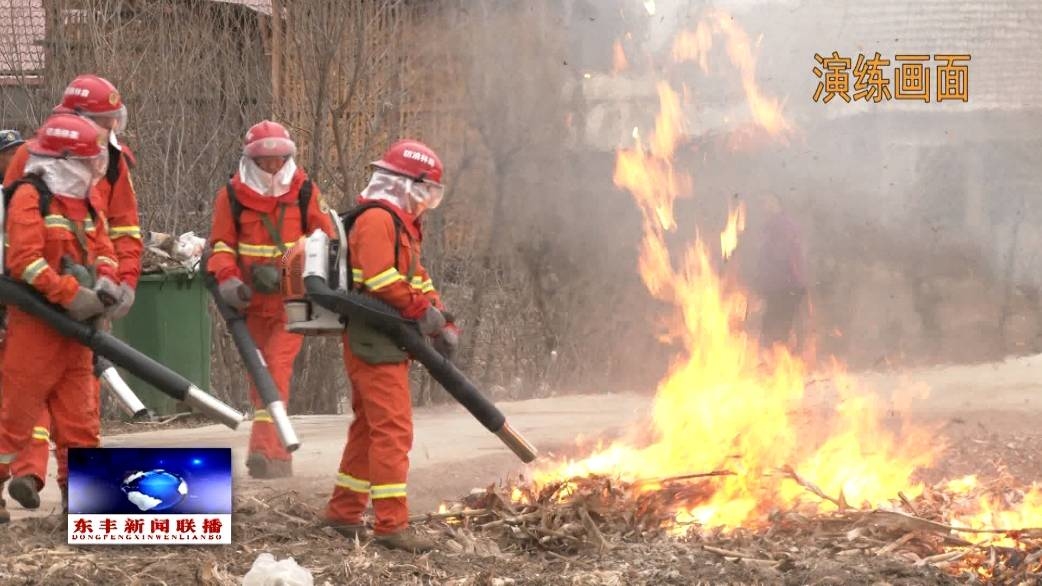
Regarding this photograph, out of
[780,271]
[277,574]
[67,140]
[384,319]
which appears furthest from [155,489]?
[780,271]

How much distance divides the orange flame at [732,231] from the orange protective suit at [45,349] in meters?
5.08

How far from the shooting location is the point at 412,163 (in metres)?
6.36

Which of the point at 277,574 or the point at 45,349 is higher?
the point at 45,349

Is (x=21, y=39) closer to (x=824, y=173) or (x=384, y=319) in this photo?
(x=824, y=173)

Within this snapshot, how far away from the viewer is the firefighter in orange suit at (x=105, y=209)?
656cm

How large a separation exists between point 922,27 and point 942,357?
2640 mm

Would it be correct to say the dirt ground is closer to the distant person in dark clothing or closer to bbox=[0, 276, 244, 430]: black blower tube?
bbox=[0, 276, 244, 430]: black blower tube

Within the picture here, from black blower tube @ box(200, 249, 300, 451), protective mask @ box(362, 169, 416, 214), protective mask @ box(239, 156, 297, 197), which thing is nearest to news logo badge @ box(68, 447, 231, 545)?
black blower tube @ box(200, 249, 300, 451)

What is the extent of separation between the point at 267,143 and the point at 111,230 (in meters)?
1.10

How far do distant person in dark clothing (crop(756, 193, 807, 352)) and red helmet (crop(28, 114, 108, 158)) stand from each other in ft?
18.1

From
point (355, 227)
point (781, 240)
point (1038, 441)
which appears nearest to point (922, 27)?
point (781, 240)

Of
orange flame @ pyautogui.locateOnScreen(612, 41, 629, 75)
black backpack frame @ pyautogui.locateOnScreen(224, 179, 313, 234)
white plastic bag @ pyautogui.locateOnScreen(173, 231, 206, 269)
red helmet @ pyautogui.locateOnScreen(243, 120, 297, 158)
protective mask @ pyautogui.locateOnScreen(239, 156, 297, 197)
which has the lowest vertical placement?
white plastic bag @ pyautogui.locateOnScreen(173, 231, 206, 269)

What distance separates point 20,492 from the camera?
6480 millimetres

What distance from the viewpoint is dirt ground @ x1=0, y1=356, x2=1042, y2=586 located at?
584 centimetres
